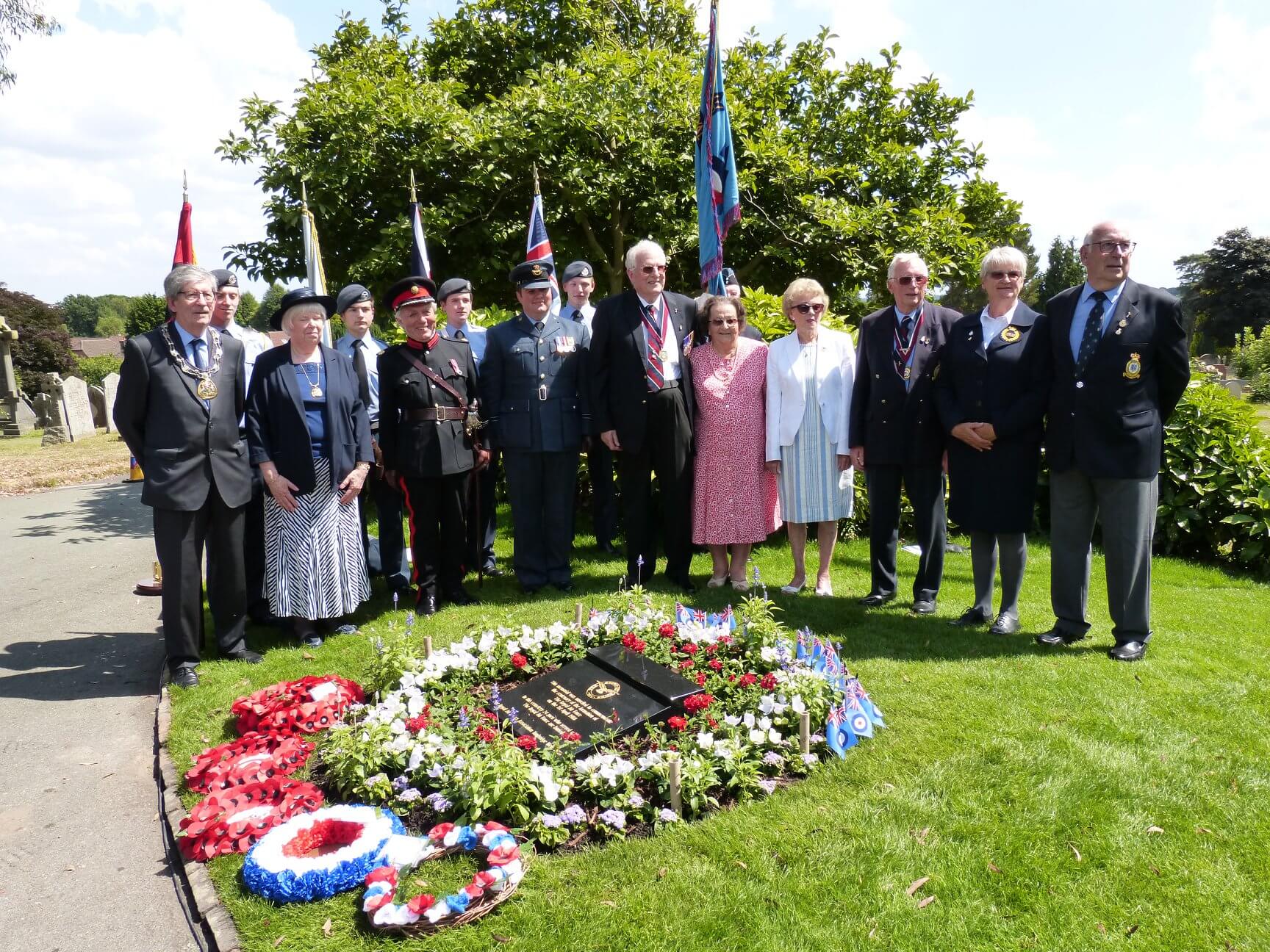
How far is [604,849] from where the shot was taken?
3.26m

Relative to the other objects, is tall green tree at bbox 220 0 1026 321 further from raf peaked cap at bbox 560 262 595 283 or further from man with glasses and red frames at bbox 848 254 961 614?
man with glasses and red frames at bbox 848 254 961 614

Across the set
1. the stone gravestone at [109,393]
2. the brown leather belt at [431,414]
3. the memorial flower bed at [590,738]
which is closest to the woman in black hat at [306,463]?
the brown leather belt at [431,414]

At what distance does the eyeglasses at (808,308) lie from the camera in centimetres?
576

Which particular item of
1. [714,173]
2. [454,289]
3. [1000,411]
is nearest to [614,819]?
[1000,411]

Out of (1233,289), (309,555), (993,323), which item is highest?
(1233,289)

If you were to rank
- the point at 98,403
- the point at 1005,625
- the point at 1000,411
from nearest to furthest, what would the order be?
1. the point at 1000,411
2. the point at 1005,625
3. the point at 98,403

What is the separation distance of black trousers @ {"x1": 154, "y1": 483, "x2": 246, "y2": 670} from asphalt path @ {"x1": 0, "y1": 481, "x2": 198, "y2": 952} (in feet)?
1.43

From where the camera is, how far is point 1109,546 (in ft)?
16.2

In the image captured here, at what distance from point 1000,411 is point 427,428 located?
3.56m

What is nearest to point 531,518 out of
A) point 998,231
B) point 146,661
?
point 146,661

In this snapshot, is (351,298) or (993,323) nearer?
(993,323)

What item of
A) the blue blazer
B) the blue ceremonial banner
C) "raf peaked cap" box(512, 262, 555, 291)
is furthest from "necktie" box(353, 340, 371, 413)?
the blue ceremonial banner

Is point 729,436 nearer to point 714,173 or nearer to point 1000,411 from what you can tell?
point 1000,411

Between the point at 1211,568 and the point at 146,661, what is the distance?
8.32 meters
